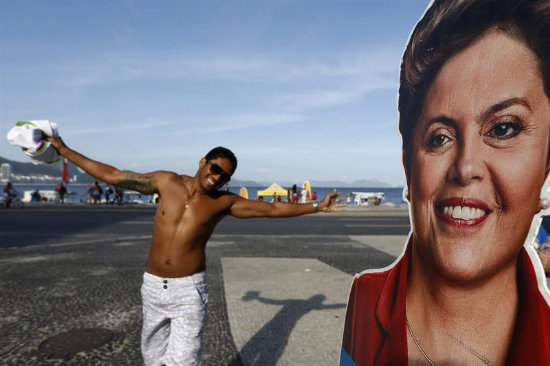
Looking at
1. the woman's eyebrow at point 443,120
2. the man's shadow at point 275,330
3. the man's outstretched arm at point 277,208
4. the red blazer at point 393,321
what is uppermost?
the woman's eyebrow at point 443,120

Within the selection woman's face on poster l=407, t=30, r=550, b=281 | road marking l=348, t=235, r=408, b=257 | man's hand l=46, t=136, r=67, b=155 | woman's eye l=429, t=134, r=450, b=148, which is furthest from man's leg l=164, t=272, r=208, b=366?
road marking l=348, t=235, r=408, b=257

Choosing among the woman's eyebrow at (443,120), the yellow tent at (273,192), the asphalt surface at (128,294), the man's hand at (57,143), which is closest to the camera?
the woman's eyebrow at (443,120)

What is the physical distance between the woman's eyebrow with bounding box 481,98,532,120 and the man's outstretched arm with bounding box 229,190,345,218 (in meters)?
1.43

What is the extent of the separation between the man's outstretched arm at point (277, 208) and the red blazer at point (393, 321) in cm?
70

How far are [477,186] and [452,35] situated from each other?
805 millimetres

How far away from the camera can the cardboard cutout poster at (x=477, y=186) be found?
176cm

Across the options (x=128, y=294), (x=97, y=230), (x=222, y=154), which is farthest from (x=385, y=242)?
(x=97, y=230)

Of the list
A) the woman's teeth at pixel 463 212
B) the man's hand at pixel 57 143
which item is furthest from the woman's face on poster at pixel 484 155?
the man's hand at pixel 57 143

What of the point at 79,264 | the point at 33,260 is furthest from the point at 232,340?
the point at 33,260

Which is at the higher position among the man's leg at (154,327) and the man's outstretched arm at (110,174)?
the man's outstretched arm at (110,174)

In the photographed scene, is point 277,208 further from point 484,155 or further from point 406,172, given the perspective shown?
point 484,155

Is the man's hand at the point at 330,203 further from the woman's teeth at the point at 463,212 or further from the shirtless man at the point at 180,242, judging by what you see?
the woman's teeth at the point at 463,212

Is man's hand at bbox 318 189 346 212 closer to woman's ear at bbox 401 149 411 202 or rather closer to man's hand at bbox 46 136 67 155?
woman's ear at bbox 401 149 411 202

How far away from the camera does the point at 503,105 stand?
5.91 ft
